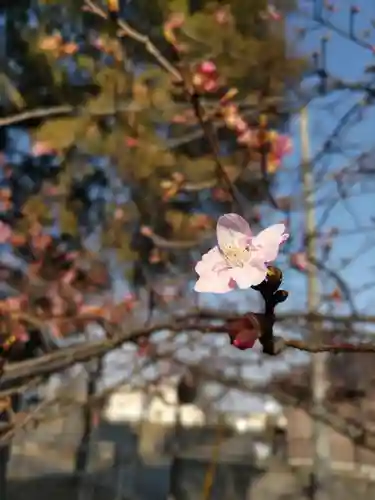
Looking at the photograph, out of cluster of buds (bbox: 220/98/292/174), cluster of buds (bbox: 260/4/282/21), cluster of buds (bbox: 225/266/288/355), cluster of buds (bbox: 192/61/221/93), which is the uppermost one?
cluster of buds (bbox: 260/4/282/21)

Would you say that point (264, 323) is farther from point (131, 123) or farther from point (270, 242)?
point (131, 123)

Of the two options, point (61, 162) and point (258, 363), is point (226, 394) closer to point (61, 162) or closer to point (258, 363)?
point (258, 363)

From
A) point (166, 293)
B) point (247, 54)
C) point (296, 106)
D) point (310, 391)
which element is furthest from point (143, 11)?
point (310, 391)

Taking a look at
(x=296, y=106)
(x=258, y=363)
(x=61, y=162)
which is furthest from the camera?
(x=61, y=162)

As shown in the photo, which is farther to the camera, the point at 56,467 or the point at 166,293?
the point at 56,467

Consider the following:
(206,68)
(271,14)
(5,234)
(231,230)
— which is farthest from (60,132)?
(231,230)

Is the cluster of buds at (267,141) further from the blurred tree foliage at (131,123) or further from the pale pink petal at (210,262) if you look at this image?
the pale pink petal at (210,262)

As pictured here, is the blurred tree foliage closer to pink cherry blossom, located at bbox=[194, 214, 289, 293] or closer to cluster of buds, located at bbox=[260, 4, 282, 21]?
cluster of buds, located at bbox=[260, 4, 282, 21]

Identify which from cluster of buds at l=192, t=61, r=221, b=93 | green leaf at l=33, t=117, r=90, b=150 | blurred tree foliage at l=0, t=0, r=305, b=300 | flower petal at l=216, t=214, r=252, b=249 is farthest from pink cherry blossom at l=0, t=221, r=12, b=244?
flower petal at l=216, t=214, r=252, b=249
